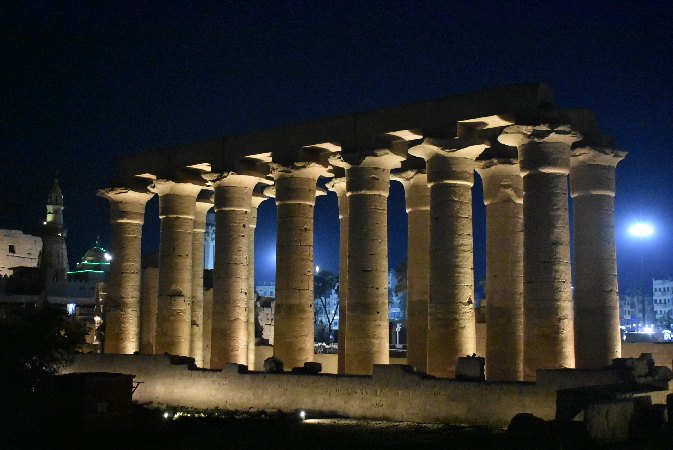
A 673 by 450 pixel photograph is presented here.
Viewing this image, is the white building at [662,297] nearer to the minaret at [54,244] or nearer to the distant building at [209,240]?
the distant building at [209,240]

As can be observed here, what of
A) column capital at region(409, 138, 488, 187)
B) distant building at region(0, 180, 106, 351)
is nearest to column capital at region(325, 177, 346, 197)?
column capital at region(409, 138, 488, 187)

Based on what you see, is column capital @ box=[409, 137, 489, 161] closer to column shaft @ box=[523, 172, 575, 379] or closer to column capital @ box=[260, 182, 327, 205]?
column shaft @ box=[523, 172, 575, 379]

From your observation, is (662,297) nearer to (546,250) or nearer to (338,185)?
(338,185)

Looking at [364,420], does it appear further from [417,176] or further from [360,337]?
[417,176]

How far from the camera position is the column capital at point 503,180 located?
82.0 feet

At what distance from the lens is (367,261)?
23.8m

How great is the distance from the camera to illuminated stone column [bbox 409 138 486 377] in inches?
870

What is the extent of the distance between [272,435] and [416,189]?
11422mm

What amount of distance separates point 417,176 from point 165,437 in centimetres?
1176

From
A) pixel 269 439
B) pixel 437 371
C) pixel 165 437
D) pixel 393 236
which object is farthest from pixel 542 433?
pixel 393 236

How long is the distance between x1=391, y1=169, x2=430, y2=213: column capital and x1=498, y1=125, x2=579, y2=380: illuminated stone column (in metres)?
6.57

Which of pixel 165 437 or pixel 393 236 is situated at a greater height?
pixel 393 236

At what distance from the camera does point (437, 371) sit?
22.3 metres

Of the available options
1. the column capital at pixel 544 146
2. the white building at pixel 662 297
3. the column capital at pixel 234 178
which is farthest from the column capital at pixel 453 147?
the white building at pixel 662 297
